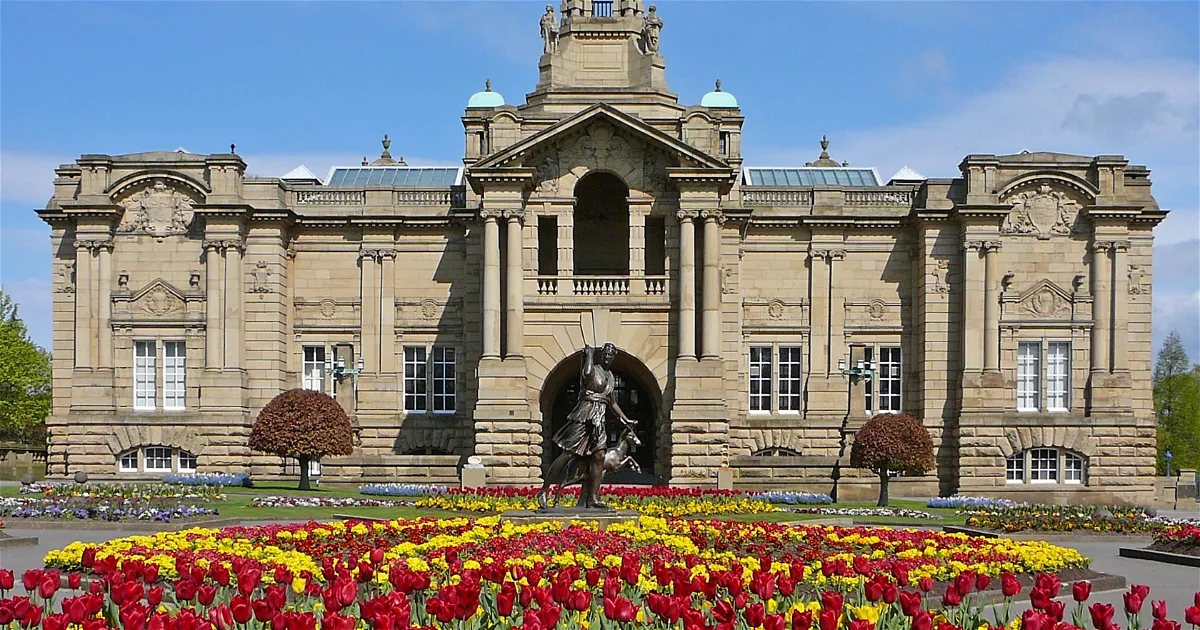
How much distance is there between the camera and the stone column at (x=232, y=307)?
46.1 meters

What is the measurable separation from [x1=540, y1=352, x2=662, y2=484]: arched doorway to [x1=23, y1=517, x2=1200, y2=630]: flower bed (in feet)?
67.4

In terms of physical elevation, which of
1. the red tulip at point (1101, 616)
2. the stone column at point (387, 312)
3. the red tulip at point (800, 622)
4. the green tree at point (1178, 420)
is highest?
the stone column at point (387, 312)

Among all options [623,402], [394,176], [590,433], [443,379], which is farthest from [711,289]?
[590,433]

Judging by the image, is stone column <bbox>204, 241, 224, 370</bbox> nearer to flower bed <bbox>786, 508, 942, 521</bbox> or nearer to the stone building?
the stone building

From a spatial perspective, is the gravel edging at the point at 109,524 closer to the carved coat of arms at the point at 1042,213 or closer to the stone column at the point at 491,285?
the stone column at the point at 491,285

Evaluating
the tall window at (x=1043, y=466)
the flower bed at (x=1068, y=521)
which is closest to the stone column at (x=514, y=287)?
the flower bed at (x=1068, y=521)

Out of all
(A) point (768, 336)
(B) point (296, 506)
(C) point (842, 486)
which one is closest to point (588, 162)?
(A) point (768, 336)

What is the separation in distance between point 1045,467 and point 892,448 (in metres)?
10.6

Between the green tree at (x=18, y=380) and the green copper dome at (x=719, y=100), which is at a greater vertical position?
the green copper dome at (x=719, y=100)

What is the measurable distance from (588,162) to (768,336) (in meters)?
10.2

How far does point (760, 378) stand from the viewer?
48406 mm

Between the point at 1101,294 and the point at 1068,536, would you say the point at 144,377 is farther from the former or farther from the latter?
the point at 1101,294

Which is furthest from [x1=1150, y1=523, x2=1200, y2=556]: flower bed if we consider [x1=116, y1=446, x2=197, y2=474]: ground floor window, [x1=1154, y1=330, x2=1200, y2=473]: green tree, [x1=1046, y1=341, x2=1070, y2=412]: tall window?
A: [x1=1154, y1=330, x2=1200, y2=473]: green tree

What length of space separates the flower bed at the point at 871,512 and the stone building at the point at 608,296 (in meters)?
8.12
